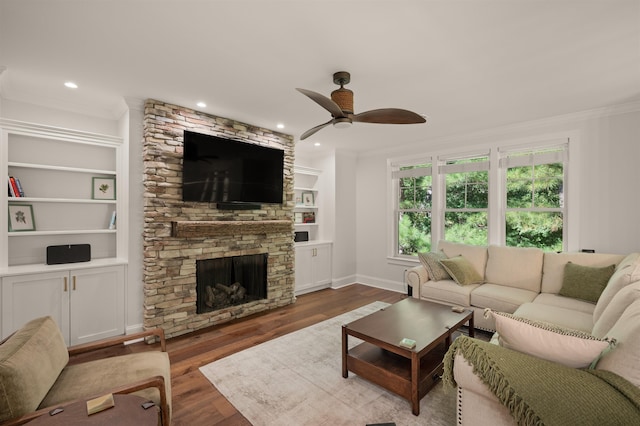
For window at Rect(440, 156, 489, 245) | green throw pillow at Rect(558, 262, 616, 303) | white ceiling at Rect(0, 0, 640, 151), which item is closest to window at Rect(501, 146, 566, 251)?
window at Rect(440, 156, 489, 245)

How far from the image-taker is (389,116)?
262 centimetres

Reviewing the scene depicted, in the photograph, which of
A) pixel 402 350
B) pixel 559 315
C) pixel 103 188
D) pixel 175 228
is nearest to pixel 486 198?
pixel 559 315

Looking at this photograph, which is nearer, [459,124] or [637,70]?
[637,70]

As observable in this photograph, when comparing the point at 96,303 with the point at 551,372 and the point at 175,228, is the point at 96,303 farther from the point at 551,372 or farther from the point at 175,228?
the point at 551,372

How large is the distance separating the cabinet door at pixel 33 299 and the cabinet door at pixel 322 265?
338 centimetres

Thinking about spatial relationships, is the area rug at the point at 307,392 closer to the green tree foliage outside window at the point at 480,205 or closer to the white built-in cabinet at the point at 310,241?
the white built-in cabinet at the point at 310,241

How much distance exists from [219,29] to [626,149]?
4.51 m

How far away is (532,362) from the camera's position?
4.57ft

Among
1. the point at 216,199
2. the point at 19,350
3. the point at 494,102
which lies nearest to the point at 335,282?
the point at 216,199

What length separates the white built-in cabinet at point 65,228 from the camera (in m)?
2.86

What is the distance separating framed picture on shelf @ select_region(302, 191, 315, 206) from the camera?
230 inches

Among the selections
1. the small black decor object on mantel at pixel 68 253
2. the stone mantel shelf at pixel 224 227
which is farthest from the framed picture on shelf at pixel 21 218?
the stone mantel shelf at pixel 224 227

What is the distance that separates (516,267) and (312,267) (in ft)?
9.95

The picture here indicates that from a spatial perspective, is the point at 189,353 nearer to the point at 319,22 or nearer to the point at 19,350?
the point at 19,350
